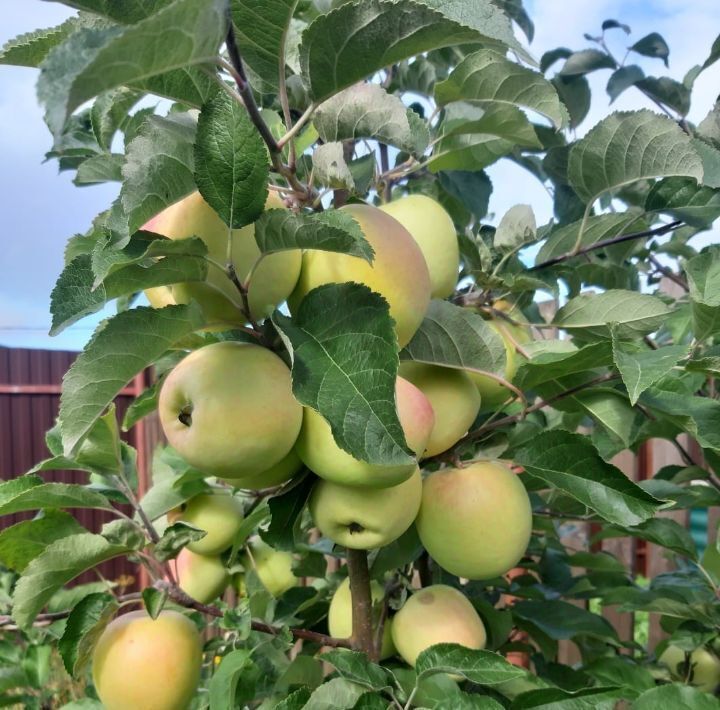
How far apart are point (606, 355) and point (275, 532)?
13.8 inches

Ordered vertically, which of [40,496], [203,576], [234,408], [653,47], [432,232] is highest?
[653,47]

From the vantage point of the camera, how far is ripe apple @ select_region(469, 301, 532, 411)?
74 centimetres

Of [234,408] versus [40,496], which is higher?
[234,408]

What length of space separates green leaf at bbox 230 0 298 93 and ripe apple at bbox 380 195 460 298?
20 cm

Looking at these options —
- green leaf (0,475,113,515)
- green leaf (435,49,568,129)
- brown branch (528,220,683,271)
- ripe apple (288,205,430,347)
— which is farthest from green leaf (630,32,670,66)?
green leaf (0,475,113,515)

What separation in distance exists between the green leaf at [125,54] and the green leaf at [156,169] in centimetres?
10

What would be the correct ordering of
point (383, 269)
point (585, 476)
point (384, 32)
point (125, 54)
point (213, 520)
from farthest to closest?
point (213, 520) → point (585, 476) → point (383, 269) → point (384, 32) → point (125, 54)

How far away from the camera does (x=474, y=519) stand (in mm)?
669

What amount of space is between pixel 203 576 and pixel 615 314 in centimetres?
65

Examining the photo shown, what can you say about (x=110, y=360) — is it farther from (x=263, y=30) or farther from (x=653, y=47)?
(x=653, y=47)

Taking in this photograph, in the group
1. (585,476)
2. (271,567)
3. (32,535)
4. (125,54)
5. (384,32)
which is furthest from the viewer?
(271,567)

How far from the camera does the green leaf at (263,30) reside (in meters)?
0.45

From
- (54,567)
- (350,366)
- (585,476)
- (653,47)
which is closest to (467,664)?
(585,476)

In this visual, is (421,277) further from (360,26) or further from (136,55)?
(136,55)
